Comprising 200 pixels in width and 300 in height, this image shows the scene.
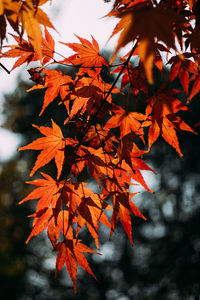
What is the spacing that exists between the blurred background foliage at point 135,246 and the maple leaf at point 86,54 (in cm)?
593

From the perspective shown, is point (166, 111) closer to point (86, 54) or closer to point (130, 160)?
point (130, 160)

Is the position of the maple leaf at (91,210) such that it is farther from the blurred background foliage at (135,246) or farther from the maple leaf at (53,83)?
the blurred background foliage at (135,246)

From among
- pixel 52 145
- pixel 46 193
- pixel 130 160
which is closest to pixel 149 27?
pixel 130 160

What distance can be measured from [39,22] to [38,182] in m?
0.52

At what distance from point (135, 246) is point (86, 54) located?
702cm

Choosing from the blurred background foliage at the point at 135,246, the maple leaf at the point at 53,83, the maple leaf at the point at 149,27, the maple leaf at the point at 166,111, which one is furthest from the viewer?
the blurred background foliage at the point at 135,246

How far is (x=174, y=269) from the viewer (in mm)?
6695

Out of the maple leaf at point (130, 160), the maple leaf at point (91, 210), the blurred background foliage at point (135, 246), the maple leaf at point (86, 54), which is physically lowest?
the blurred background foliage at point (135, 246)

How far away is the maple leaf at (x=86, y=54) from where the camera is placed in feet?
2.84

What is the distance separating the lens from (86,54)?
0.90 meters

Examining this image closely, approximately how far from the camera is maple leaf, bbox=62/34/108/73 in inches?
34.1

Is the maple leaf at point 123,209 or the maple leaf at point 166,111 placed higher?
the maple leaf at point 166,111

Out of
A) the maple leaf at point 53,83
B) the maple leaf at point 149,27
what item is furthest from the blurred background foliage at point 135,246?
the maple leaf at point 149,27

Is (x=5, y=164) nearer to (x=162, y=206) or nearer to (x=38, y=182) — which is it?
(x=162, y=206)
